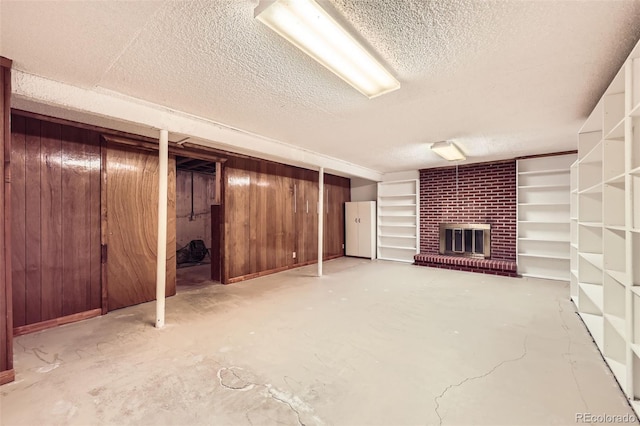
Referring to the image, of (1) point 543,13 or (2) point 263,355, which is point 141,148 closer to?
(2) point 263,355

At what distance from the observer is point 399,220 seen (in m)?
7.29

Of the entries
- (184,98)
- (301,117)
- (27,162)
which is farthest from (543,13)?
(27,162)

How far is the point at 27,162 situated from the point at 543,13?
4628 millimetres

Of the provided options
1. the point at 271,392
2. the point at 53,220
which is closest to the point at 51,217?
the point at 53,220

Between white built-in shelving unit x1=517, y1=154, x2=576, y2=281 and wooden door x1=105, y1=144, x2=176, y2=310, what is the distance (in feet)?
21.6

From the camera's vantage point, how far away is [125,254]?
3.58 metres

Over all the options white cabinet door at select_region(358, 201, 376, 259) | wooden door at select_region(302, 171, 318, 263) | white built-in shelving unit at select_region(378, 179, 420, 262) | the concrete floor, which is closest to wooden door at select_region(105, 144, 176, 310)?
the concrete floor

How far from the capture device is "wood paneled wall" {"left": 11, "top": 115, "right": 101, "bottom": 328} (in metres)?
2.81

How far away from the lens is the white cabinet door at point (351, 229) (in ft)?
25.4

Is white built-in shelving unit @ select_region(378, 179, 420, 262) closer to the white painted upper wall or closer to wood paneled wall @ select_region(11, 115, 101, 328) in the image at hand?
the white painted upper wall

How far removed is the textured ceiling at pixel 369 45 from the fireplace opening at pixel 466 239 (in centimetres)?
309

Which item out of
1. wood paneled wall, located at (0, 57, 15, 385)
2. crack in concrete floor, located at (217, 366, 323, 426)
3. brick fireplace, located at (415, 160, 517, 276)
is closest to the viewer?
crack in concrete floor, located at (217, 366, 323, 426)

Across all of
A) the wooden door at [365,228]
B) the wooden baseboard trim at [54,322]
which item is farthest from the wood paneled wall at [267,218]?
the wooden baseboard trim at [54,322]

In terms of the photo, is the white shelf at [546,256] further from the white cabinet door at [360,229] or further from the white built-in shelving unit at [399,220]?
the white cabinet door at [360,229]
